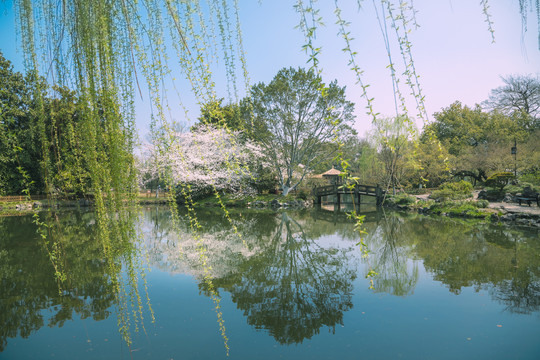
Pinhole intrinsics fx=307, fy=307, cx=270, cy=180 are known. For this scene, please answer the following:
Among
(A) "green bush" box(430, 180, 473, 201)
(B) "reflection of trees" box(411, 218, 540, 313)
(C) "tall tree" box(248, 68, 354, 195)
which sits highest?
(C) "tall tree" box(248, 68, 354, 195)

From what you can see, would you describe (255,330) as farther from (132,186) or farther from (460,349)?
(132,186)

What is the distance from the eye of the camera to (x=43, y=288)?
4688mm

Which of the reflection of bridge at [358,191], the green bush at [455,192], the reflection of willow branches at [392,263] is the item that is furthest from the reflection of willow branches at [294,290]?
the reflection of bridge at [358,191]

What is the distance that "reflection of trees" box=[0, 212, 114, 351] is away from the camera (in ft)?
12.2

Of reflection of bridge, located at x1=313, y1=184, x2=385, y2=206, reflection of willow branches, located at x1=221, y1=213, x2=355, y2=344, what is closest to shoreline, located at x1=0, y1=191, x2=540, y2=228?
reflection of bridge, located at x1=313, y1=184, x2=385, y2=206

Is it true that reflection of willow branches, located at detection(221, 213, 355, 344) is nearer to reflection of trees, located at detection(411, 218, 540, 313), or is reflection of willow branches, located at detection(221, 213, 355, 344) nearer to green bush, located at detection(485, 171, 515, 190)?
reflection of trees, located at detection(411, 218, 540, 313)

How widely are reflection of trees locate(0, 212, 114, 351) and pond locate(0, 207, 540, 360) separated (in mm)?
24

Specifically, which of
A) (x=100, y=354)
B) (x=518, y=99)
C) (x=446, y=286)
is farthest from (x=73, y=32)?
(x=518, y=99)

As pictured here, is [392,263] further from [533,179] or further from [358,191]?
[358,191]

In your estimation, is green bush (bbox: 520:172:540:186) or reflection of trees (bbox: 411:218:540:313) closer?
reflection of trees (bbox: 411:218:540:313)

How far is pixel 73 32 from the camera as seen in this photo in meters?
1.63

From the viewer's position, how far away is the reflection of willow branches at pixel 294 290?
12.0ft

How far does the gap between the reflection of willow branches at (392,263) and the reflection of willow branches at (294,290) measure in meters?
0.58

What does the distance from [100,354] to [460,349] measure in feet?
11.6
